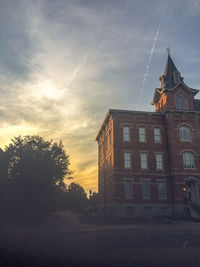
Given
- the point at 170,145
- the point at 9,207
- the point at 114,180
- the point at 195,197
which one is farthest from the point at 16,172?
the point at 195,197

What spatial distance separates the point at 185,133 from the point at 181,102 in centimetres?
545

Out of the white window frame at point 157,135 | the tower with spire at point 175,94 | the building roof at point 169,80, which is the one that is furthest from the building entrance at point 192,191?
the building roof at point 169,80

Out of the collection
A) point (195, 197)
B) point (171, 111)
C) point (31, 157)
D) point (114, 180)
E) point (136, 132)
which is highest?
point (171, 111)

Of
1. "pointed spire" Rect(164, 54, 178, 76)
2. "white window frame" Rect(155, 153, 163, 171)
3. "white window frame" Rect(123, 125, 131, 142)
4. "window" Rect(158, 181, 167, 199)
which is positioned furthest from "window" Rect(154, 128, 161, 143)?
"pointed spire" Rect(164, 54, 178, 76)

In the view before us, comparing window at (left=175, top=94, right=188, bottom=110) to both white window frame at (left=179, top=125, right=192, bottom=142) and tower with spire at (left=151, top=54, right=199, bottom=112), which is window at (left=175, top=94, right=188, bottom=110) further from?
white window frame at (left=179, top=125, right=192, bottom=142)

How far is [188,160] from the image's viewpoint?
35.7 meters

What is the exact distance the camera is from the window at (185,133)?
120 feet

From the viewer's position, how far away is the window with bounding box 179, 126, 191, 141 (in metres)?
36.7

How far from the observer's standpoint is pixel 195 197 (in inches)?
1352

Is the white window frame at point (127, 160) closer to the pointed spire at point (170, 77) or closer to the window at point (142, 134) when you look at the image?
the window at point (142, 134)

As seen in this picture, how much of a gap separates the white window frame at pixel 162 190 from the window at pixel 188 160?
4286 millimetres

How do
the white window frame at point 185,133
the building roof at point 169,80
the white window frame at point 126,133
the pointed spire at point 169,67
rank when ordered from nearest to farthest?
the white window frame at point 126,133 → the white window frame at point 185,133 → the building roof at point 169,80 → the pointed spire at point 169,67

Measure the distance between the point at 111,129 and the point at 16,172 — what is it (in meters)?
16.3

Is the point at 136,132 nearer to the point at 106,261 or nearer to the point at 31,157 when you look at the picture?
the point at 31,157
